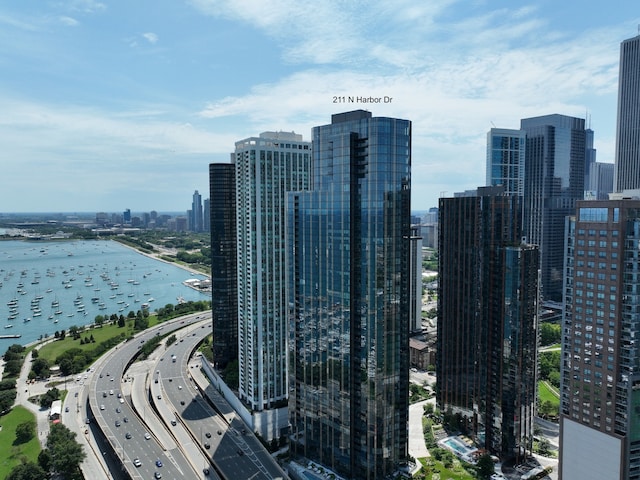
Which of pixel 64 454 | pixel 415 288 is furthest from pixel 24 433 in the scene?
pixel 415 288

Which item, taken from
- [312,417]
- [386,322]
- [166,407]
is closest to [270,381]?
[312,417]

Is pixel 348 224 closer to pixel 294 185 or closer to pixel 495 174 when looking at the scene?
pixel 294 185

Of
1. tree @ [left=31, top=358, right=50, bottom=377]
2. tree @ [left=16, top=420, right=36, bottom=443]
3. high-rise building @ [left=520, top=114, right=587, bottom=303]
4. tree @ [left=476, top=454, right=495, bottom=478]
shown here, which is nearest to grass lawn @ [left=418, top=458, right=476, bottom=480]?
tree @ [left=476, top=454, right=495, bottom=478]

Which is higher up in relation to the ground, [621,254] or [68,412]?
[621,254]

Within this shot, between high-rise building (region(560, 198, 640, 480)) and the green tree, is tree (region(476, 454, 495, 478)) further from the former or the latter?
the green tree

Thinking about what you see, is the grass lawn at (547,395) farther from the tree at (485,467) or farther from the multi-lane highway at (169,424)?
the multi-lane highway at (169,424)

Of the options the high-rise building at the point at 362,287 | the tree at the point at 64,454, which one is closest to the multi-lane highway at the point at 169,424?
the tree at the point at 64,454
